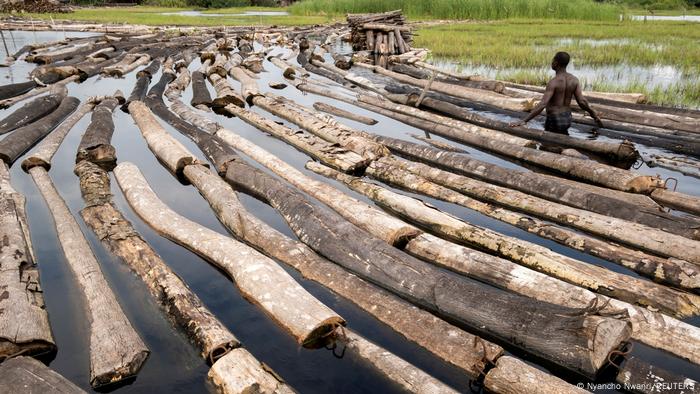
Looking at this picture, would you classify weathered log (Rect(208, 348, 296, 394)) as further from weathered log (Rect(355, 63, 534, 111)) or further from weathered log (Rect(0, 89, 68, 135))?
weathered log (Rect(355, 63, 534, 111))

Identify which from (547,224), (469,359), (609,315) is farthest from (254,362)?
(547,224)

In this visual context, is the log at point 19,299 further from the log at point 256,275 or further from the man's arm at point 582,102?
the man's arm at point 582,102

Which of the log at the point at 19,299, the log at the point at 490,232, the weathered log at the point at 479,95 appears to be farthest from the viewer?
the weathered log at the point at 479,95

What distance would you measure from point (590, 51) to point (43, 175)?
21.2 metres

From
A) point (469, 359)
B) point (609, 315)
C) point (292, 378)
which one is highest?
point (609, 315)

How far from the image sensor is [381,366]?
11.4 feet

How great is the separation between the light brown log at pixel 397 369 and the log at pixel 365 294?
0.35 metres

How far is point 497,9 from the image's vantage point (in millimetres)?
37156

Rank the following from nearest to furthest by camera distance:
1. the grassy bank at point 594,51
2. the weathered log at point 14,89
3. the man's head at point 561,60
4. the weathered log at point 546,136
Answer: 1. the weathered log at point 546,136
2. the man's head at point 561,60
3. the weathered log at point 14,89
4. the grassy bank at point 594,51

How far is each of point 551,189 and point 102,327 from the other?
5386 millimetres

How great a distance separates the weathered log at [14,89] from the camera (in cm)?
1260

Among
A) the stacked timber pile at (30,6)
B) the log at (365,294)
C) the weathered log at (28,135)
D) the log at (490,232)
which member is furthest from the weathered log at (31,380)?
A: the stacked timber pile at (30,6)

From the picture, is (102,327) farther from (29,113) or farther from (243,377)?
(29,113)

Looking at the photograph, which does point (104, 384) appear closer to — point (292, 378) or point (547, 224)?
point (292, 378)
